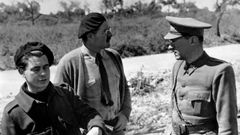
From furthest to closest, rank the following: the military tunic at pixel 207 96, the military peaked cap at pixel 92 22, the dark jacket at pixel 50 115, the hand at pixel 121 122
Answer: the hand at pixel 121 122 → the military peaked cap at pixel 92 22 → the military tunic at pixel 207 96 → the dark jacket at pixel 50 115

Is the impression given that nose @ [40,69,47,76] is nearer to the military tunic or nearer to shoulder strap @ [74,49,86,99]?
shoulder strap @ [74,49,86,99]

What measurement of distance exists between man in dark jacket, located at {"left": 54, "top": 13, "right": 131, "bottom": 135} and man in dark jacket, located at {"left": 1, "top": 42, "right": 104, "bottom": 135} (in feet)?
2.10

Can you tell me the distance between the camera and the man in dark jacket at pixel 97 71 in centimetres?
288

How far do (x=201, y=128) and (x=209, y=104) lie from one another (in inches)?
6.5

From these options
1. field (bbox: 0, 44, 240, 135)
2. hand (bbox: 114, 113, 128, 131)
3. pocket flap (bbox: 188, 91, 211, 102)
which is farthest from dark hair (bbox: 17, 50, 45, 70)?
field (bbox: 0, 44, 240, 135)

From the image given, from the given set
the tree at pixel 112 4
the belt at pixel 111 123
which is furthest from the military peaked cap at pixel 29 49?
the tree at pixel 112 4

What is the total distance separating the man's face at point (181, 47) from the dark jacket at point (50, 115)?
2.36 feet

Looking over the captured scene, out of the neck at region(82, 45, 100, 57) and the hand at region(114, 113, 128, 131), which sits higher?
the neck at region(82, 45, 100, 57)

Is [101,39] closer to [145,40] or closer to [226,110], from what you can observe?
[226,110]

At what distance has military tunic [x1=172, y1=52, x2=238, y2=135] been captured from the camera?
2.40m

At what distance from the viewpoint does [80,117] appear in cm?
225

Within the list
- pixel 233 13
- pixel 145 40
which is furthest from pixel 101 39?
pixel 233 13

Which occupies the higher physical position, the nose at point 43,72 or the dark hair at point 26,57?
the dark hair at point 26,57

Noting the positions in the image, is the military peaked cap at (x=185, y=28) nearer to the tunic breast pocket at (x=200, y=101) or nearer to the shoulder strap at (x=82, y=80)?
the tunic breast pocket at (x=200, y=101)
